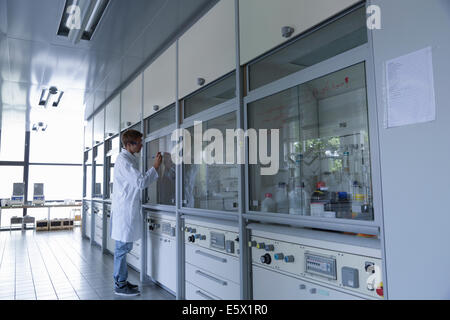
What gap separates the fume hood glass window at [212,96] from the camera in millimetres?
2410

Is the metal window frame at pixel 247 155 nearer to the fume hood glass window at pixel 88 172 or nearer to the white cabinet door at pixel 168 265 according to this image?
the white cabinet door at pixel 168 265

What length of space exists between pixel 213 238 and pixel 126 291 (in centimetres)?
139

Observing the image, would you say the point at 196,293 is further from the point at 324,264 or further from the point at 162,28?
the point at 162,28

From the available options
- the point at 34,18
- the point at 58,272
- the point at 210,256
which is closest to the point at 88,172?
the point at 58,272

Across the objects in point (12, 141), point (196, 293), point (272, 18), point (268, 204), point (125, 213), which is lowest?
point (196, 293)

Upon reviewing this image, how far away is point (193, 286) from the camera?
269cm

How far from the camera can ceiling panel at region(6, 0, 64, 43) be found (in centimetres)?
267

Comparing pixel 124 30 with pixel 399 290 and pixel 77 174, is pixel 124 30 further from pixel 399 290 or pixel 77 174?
pixel 77 174

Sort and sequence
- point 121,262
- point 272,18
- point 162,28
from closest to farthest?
point 272,18
point 162,28
point 121,262

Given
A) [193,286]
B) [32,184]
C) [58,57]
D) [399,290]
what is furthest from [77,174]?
[399,290]

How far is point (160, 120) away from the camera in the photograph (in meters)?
3.59

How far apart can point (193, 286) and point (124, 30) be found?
2.42 meters

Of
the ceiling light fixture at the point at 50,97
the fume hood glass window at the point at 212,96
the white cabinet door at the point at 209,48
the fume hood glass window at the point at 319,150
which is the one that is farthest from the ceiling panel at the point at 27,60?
the fume hood glass window at the point at 319,150

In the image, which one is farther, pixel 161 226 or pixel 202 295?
pixel 161 226
